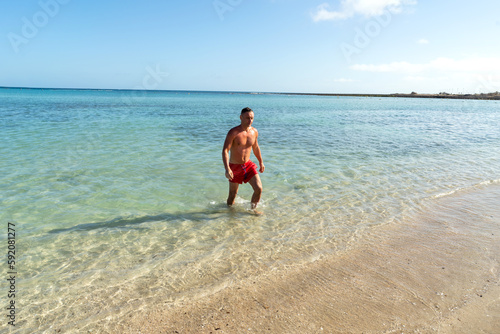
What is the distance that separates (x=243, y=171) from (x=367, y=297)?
3053mm

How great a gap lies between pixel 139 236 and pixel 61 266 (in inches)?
44.2

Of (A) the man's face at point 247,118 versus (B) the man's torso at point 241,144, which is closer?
(A) the man's face at point 247,118

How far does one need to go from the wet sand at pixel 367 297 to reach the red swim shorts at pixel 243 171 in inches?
85.1

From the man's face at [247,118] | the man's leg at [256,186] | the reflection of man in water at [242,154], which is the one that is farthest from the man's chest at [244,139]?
the man's leg at [256,186]

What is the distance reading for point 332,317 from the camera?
292 centimetres

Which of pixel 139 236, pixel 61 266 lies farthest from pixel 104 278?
pixel 139 236

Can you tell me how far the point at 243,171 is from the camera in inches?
222

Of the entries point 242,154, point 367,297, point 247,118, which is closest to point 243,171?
point 242,154

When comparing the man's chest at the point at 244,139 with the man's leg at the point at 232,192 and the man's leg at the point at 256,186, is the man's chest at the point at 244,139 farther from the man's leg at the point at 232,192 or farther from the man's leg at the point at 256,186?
the man's leg at the point at 232,192

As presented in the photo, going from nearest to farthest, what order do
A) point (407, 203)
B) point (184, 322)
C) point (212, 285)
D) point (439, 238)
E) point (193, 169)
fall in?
1. point (184, 322)
2. point (212, 285)
3. point (439, 238)
4. point (407, 203)
5. point (193, 169)

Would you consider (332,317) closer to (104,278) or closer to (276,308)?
(276,308)

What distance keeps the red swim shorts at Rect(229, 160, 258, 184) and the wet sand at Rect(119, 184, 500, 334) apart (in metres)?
2.16

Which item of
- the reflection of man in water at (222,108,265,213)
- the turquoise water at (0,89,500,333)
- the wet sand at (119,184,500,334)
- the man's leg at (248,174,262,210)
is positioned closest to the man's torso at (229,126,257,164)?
the reflection of man in water at (222,108,265,213)

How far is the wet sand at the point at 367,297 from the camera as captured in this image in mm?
2812
